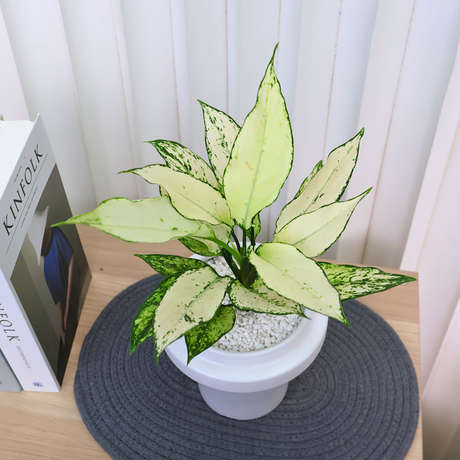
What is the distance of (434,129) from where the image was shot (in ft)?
2.10

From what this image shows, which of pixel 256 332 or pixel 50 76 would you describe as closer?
pixel 256 332

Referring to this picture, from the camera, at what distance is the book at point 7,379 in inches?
22.5

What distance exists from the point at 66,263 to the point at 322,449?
0.42 meters

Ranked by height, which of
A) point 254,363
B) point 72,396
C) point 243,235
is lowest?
point 72,396

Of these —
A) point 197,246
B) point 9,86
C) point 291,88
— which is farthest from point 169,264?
point 9,86

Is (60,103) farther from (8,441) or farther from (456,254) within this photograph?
(456,254)

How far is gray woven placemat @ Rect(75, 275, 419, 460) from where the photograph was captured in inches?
20.6

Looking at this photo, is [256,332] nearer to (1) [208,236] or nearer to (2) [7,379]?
(1) [208,236]

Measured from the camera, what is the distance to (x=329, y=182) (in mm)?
417

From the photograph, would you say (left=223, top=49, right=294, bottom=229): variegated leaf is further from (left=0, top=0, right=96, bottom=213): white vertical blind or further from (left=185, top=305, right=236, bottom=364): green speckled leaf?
(left=0, top=0, right=96, bottom=213): white vertical blind

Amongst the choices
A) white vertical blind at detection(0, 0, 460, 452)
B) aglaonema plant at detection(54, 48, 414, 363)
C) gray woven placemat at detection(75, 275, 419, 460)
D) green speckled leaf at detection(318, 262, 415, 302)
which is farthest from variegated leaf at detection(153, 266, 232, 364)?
white vertical blind at detection(0, 0, 460, 452)

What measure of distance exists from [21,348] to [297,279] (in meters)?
0.38

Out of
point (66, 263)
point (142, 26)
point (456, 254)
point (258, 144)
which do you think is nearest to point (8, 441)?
point (66, 263)

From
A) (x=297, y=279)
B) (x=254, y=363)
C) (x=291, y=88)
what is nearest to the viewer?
(x=297, y=279)
